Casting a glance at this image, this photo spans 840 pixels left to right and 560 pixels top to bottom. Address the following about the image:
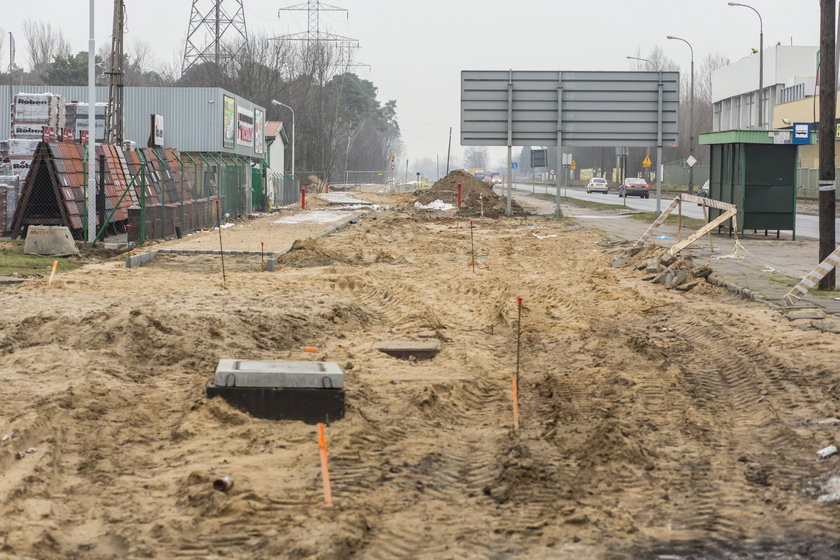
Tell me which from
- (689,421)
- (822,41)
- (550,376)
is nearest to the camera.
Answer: (689,421)

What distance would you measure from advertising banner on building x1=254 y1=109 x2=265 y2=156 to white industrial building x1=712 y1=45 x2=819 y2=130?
1609 inches

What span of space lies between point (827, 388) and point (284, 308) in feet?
22.1

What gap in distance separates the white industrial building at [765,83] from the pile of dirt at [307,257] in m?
66.1

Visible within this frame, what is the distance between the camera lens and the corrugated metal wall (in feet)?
160

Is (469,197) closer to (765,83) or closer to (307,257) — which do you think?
(307,257)

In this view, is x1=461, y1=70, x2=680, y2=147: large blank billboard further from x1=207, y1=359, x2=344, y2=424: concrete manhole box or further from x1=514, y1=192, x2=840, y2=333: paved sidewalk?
x1=207, y1=359, x2=344, y2=424: concrete manhole box

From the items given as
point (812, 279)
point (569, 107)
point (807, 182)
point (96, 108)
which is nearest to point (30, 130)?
point (96, 108)

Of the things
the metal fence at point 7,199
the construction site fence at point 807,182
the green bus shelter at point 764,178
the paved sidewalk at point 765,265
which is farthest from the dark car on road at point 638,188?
the metal fence at point 7,199

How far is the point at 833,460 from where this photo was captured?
7.19 m

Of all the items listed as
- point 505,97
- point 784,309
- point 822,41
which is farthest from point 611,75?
point 784,309

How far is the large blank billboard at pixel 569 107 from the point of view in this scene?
141 ft

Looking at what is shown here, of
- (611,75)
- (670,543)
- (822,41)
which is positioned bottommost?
(670,543)

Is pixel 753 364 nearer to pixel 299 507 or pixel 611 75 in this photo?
pixel 299 507

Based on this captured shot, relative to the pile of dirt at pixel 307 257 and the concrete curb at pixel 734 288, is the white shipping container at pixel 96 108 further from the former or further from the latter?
the concrete curb at pixel 734 288
